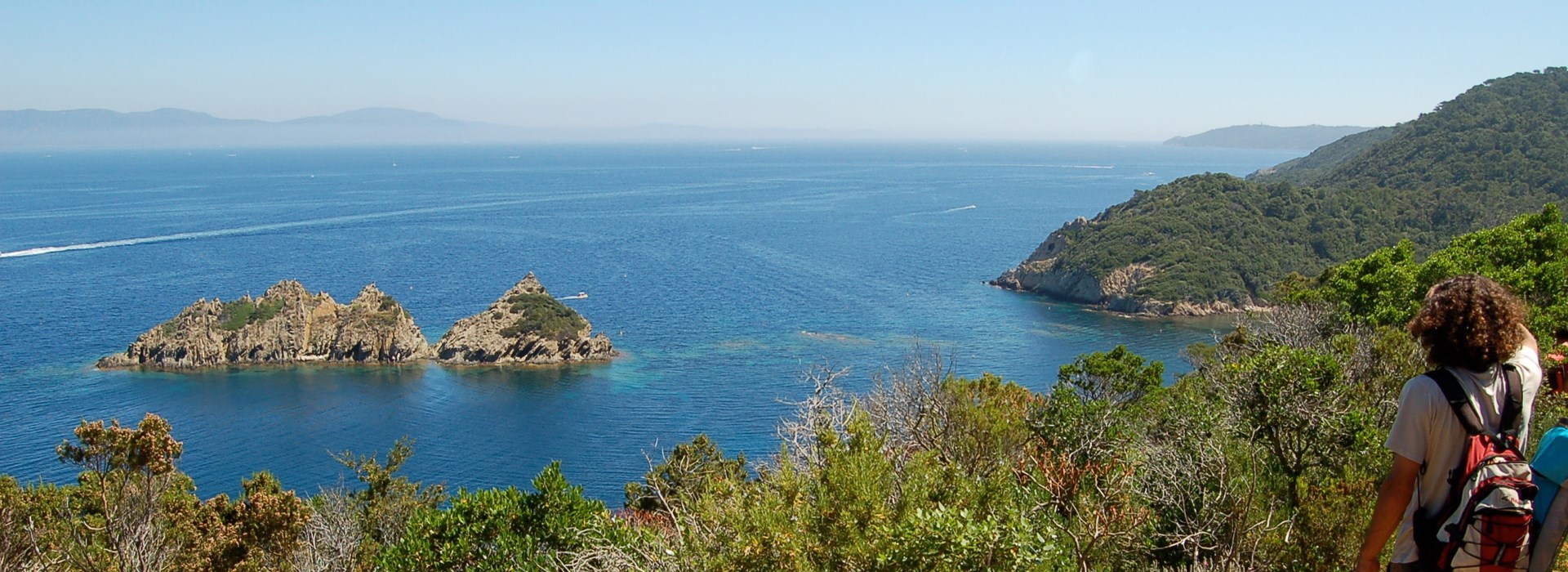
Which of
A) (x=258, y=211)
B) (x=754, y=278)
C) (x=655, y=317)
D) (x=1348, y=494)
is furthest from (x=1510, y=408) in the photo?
(x=258, y=211)

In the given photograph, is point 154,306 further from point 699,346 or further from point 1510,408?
point 1510,408

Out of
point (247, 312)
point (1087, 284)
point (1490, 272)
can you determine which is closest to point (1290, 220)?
point (1087, 284)

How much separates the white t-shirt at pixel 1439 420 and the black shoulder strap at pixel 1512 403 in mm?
16

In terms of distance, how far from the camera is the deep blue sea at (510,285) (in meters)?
40.7

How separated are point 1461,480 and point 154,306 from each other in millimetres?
70652

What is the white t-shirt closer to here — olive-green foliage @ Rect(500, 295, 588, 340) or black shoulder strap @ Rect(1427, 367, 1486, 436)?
black shoulder strap @ Rect(1427, 367, 1486, 436)

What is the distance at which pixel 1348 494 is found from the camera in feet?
27.9

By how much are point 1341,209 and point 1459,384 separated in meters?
81.5

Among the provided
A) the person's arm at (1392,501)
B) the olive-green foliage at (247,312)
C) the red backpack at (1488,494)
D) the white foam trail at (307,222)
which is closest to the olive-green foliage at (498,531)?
the person's arm at (1392,501)

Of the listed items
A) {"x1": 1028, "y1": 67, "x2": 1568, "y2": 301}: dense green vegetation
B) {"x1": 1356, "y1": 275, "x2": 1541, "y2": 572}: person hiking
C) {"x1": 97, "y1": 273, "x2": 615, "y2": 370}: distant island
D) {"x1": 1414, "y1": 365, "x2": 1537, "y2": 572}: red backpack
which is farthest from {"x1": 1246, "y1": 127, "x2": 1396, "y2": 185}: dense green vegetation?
{"x1": 1414, "y1": 365, "x2": 1537, "y2": 572}: red backpack

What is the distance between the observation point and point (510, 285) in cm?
6994

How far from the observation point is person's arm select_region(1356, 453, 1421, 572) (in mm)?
3584

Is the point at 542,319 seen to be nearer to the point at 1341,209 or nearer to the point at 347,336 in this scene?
the point at 347,336

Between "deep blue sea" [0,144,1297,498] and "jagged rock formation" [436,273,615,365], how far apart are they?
177 cm
